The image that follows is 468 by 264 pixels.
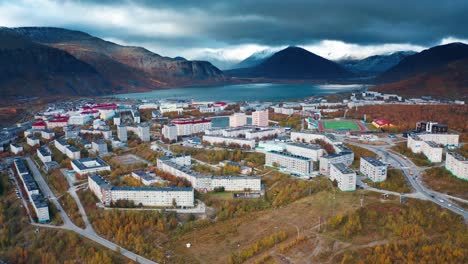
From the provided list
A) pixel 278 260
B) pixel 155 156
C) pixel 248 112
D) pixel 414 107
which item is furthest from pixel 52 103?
pixel 278 260

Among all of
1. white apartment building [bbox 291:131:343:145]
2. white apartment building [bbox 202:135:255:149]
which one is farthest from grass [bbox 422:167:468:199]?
white apartment building [bbox 202:135:255:149]

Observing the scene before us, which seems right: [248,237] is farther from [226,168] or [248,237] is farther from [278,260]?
[226,168]

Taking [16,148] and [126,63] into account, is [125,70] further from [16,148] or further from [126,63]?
[16,148]

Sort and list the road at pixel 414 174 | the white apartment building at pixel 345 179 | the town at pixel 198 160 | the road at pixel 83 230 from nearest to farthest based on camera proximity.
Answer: the road at pixel 83 230 → the road at pixel 414 174 → the white apartment building at pixel 345 179 → the town at pixel 198 160

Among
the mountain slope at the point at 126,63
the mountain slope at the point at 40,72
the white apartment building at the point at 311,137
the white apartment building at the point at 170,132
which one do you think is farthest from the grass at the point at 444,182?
the mountain slope at the point at 126,63

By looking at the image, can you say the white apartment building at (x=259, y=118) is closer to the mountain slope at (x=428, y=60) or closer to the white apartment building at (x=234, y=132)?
the white apartment building at (x=234, y=132)

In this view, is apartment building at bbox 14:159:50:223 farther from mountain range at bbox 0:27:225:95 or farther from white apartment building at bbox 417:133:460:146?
mountain range at bbox 0:27:225:95

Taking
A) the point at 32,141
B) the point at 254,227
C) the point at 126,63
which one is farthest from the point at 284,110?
the point at 126,63

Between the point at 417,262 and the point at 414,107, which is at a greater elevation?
the point at 414,107
